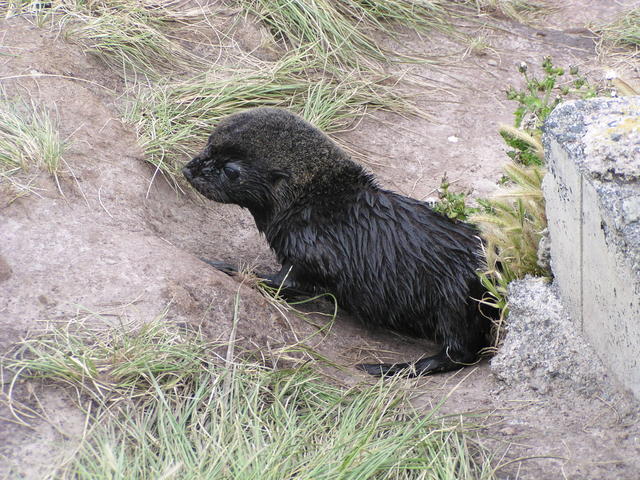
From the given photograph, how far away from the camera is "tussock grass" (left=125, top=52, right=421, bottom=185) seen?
17.9ft

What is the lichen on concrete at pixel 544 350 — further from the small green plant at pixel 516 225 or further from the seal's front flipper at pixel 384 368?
the seal's front flipper at pixel 384 368

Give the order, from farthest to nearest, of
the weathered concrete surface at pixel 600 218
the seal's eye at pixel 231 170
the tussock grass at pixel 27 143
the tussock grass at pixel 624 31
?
the tussock grass at pixel 624 31, the seal's eye at pixel 231 170, the tussock grass at pixel 27 143, the weathered concrete surface at pixel 600 218

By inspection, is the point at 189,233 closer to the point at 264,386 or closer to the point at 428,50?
the point at 264,386

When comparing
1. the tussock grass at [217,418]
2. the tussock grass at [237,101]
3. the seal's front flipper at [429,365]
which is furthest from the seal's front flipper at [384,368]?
the tussock grass at [237,101]

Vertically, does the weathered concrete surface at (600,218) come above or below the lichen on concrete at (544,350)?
above

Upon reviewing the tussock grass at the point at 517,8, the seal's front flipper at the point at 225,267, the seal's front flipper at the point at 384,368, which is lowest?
the seal's front flipper at the point at 384,368

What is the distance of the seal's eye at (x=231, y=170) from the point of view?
4562mm

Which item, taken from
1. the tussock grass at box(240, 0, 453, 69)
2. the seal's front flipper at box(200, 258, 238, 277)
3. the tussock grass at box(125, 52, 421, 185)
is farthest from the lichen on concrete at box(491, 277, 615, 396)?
the tussock grass at box(240, 0, 453, 69)

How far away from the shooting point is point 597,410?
319 centimetres

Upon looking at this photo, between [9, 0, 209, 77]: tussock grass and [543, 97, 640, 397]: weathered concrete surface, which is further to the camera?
[9, 0, 209, 77]: tussock grass

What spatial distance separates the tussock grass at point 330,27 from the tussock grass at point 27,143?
99.6 inches

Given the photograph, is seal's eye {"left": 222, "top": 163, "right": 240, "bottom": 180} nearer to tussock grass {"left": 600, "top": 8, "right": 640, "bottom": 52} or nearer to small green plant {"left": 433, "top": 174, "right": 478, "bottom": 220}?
small green plant {"left": 433, "top": 174, "right": 478, "bottom": 220}

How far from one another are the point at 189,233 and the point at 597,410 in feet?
9.28

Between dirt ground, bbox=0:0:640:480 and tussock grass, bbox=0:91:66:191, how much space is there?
4.4 inches
